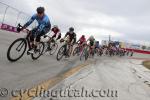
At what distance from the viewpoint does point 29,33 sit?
1084 cm

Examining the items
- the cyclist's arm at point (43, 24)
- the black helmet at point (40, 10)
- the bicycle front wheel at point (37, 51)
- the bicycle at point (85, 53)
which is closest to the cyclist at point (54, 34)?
the bicycle at point (85, 53)

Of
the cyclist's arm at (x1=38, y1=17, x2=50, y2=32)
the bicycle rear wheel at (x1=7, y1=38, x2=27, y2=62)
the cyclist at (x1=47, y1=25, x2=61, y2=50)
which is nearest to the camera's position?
the bicycle rear wheel at (x1=7, y1=38, x2=27, y2=62)

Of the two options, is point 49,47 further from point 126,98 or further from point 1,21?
point 1,21

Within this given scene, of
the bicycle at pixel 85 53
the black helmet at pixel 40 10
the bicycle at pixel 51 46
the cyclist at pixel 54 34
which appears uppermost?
the black helmet at pixel 40 10

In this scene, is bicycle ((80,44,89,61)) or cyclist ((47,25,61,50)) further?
→ bicycle ((80,44,89,61))

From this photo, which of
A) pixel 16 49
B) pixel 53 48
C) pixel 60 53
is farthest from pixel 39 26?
pixel 53 48

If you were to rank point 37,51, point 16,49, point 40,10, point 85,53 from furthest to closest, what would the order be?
point 85,53
point 37,51
point 40,10
point 16,49

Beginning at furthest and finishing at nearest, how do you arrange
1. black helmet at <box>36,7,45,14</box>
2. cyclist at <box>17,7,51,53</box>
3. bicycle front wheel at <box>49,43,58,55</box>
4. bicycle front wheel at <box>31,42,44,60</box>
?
bicycle front wheel at <box>49,43,58,55</box>, bicycle front wheel at <box>31,42,44,60</box>, cyclist at <box>17,7,51,53</box>, black helmet at <box>36,7,45,14</box>

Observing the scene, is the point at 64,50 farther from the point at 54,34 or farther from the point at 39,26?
the point at 39,26

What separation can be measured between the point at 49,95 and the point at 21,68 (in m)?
3.24

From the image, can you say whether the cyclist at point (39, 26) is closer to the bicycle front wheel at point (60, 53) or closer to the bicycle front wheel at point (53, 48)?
the bicycle front wheel at point (60, 53)

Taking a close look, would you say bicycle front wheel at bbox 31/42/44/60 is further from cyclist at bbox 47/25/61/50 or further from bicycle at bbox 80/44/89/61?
bicycle at bbox 80/44/89/61

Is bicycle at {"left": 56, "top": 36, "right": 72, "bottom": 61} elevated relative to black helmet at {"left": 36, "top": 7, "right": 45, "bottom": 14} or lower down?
lower down

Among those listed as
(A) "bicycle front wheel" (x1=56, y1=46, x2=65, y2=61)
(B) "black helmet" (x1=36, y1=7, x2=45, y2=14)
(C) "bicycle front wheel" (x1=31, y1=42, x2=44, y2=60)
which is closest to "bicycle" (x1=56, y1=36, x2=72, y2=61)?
(A) "bicycle front wheel" (x1=56, y1=46, x2=65, y2=61)
